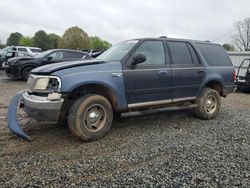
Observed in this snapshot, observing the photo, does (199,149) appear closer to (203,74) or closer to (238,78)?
(203,74)

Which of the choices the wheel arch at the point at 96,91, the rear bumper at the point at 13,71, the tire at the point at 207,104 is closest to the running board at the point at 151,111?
the tire at the point at 207,104

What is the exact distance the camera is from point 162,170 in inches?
143

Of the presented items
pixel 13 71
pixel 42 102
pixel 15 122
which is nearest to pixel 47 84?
Answer: pixel 42 102

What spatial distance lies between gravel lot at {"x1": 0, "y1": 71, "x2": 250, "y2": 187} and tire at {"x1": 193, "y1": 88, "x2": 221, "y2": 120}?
1.79ft

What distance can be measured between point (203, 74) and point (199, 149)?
239 cm

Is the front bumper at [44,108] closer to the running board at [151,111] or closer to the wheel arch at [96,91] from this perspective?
the wheel arch at [96,91]

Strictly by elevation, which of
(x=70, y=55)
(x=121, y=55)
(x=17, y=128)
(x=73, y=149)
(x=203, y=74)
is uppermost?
(x=70, y=55)

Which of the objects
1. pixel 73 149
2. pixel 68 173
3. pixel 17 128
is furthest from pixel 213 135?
pixel 17 128

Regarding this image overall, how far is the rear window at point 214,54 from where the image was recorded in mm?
6605

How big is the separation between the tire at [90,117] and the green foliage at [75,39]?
63542 millimetres

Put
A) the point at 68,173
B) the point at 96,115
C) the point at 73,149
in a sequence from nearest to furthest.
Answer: the point at 68,173, the point at 73,149, the point at 96,115

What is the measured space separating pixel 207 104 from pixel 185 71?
1.20 m

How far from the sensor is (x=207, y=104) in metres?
6.57

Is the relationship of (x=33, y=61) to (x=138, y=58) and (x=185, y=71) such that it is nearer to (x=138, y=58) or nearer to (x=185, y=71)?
(x=185, y=71)
